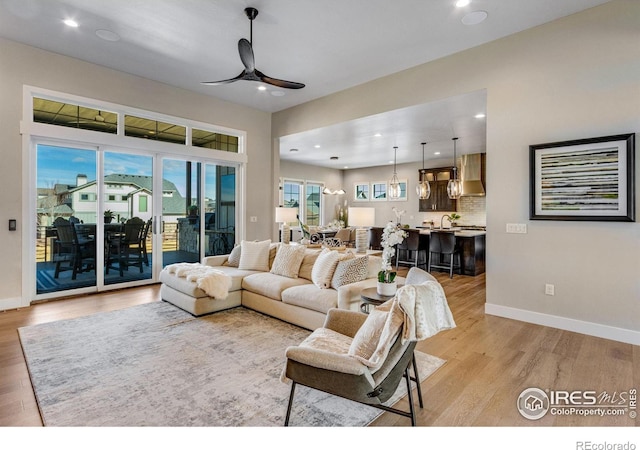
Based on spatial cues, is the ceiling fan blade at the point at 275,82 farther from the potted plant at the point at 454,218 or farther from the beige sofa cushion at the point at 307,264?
the potted plant at the point at 454,218

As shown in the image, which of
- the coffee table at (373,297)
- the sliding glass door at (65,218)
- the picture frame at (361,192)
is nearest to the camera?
the coffee table at (373,297)

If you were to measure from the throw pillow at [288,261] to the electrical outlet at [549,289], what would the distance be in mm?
2898

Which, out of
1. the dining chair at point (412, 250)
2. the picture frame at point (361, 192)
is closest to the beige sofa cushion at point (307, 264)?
the dining chair at point (412, 250)

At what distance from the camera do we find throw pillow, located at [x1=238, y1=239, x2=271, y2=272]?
4.74m

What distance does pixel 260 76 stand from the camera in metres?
3.60

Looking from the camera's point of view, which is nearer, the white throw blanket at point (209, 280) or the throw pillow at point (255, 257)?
the white throw blanket at point (209, 280)

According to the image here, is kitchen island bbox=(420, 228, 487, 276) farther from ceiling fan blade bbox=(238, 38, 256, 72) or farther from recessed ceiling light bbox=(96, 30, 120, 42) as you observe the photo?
recessed ceiling light bbox=(96, 30, 120, 42)

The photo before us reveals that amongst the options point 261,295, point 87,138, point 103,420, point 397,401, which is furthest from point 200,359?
point 87,138

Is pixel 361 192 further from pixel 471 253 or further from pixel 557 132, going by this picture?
pixel 557 132

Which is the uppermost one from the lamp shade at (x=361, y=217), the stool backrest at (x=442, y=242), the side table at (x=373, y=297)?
the lamp shade at (x=361, y=217)

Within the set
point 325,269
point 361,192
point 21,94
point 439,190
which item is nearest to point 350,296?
point 325,269

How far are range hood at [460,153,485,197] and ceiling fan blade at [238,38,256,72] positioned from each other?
7.35 metres

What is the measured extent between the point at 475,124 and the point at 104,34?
5926 millimetres

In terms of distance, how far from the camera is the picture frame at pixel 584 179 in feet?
10.6
